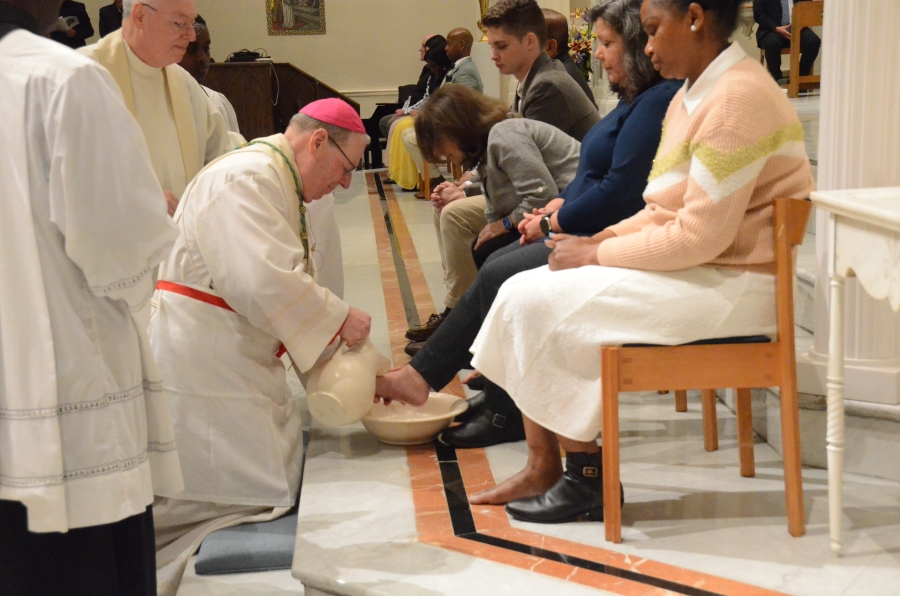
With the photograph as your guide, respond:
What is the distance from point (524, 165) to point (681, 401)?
3.34ft

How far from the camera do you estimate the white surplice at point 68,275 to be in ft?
5.51

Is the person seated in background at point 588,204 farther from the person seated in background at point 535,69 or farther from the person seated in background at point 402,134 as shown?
the person seated in background at point 402,134

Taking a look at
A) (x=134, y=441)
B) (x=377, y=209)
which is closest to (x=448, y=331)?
(x=134, y=441)

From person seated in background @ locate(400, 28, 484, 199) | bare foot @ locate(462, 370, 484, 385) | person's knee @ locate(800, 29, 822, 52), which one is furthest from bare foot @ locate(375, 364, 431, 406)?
person's knee @ locate(800, 29, 822, 52)

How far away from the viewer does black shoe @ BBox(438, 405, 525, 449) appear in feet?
10.3

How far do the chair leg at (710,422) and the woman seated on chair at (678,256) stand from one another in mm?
603

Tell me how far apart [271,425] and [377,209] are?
586cm

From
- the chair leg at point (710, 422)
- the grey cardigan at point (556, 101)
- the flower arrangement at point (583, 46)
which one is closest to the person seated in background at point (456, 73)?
the flower arrangement at point (583, 46)

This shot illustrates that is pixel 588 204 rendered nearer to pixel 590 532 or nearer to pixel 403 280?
pixel 590 532

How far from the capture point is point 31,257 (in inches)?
67.0

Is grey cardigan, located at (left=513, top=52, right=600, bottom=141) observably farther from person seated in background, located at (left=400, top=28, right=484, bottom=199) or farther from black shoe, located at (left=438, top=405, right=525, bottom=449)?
person seated in background, located at (left=400, top=28, right=484, bottom=199)

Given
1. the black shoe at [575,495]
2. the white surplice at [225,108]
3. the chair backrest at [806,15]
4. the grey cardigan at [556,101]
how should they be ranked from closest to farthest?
1. the black shoe at [575,495]
2. the grey cardigan at [556,101]
3. the white surplice at [225,108]
4. the chair backrest at [806,15]

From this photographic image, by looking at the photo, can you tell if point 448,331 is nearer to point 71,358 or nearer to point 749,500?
point 749,500

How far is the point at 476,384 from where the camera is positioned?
3.66m
